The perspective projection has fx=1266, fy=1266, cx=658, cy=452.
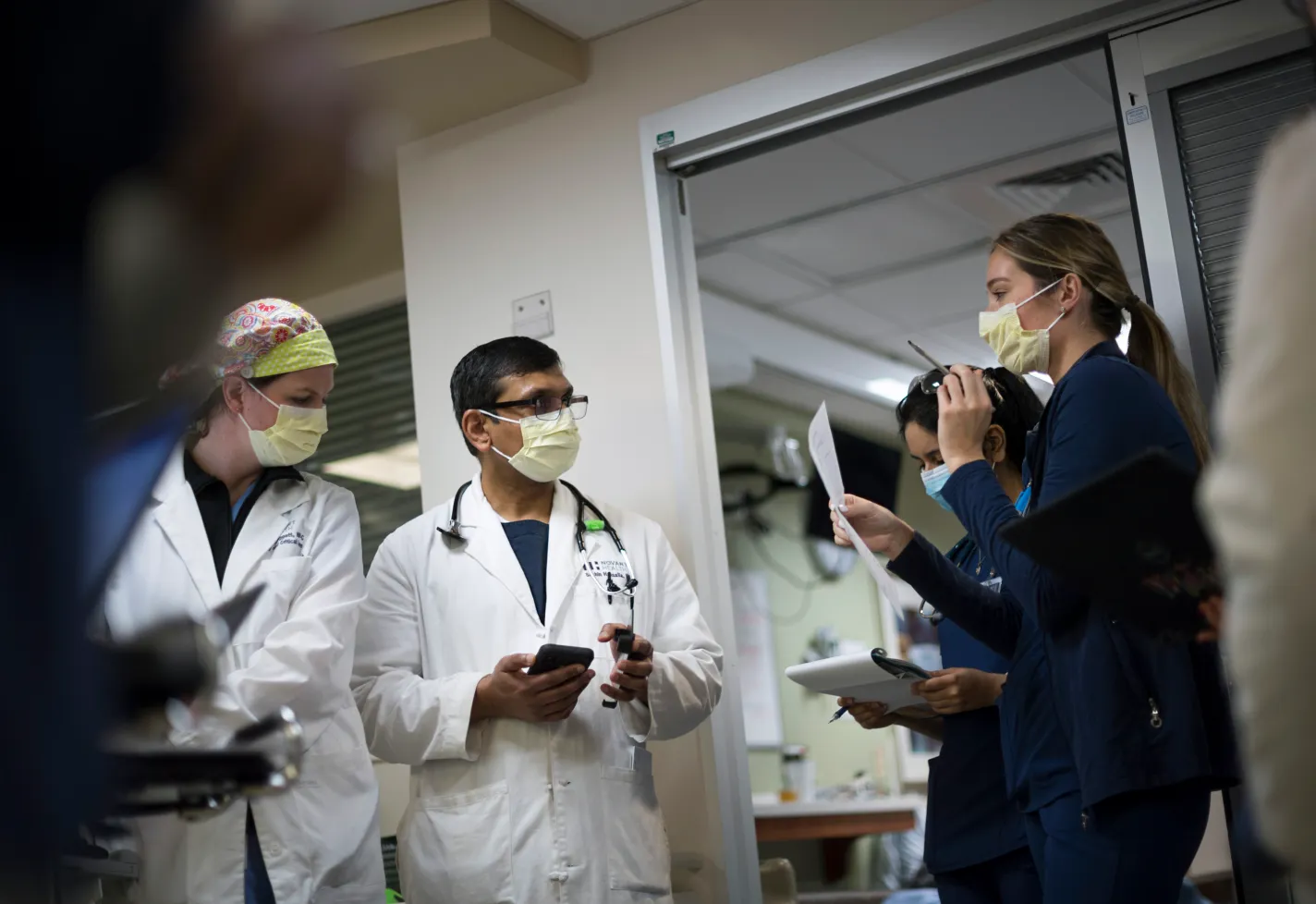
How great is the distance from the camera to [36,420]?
2.61 feet

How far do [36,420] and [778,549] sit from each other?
7.67m

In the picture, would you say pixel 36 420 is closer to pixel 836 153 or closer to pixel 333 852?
pixel 333 852

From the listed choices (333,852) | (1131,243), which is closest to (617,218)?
(333,852)

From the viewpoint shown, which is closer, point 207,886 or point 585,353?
point 207,886

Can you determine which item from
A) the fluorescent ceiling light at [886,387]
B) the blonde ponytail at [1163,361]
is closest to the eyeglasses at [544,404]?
the blonde ponytail at [1163,361]

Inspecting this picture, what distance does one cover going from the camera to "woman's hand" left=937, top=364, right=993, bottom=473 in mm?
2432

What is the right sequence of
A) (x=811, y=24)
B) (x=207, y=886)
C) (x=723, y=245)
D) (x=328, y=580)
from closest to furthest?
1. (x=207, y=886)
2. (x=328, y=580)
3. (x=811, y=24)
4. (x=723, y=245)

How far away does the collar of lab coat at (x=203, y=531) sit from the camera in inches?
102

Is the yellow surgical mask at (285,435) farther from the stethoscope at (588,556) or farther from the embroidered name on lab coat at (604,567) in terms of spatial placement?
the embroidered name on lab coat at (604,567)

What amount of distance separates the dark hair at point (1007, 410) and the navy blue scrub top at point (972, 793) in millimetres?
311

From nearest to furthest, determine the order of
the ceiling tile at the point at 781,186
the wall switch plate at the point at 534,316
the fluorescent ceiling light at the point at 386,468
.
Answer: the wall switch plate at the point at 534,316, the ceiling tile at the point at 781,186, the fluorescent ceiling light at the point at 386,468

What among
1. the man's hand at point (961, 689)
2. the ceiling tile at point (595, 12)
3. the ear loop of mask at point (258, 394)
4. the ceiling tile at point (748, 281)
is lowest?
the man's hand at point (961, 689)

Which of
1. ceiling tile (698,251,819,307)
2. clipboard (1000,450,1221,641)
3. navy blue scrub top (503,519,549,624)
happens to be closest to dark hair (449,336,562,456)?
navy blue scrub top (503,519,549,624)

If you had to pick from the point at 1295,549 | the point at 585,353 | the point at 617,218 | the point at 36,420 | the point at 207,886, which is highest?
the point at 617,218
